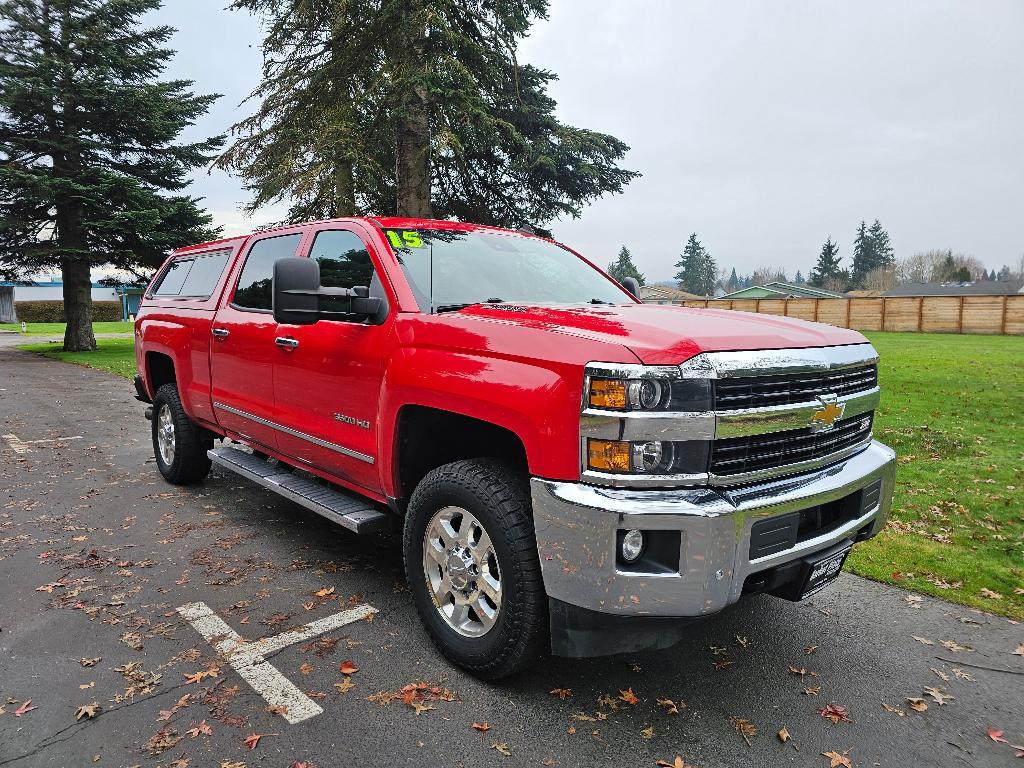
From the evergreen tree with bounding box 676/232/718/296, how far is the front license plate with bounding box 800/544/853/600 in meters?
117

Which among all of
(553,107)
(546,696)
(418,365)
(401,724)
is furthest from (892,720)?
(553,107)

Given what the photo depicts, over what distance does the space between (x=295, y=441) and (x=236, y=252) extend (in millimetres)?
1774

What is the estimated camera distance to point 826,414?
8.82ft

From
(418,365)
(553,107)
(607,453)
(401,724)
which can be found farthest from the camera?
(553,107)

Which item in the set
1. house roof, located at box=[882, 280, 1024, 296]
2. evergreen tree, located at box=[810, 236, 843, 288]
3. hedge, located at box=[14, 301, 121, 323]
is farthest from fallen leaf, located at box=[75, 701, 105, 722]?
evergreen tree, located at box=[810, 236, 843, 288]

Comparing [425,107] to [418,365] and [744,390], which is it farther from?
[744,390]

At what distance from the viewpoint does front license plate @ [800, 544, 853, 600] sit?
262 cm

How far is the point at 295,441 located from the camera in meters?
4.07

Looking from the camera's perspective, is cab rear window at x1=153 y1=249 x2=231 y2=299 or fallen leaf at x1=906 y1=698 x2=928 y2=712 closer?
fallen leaf at x1=906 y1=698 x2=928 y2=712

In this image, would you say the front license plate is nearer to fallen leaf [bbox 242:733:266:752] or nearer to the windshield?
the windshield

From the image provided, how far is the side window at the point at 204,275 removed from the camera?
16.8ft

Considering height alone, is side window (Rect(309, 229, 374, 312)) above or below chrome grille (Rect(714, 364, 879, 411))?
above

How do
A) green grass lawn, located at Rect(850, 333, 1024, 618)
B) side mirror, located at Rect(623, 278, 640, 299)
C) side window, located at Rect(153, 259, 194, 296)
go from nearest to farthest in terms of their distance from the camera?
green grass lawn, located at Rect(850, 333, 1024, 618) < side mirror, located at Rect(623, 278, 640, 299) < side window, located at Rect(153, 259, 194, 296)

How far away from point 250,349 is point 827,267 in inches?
4129
